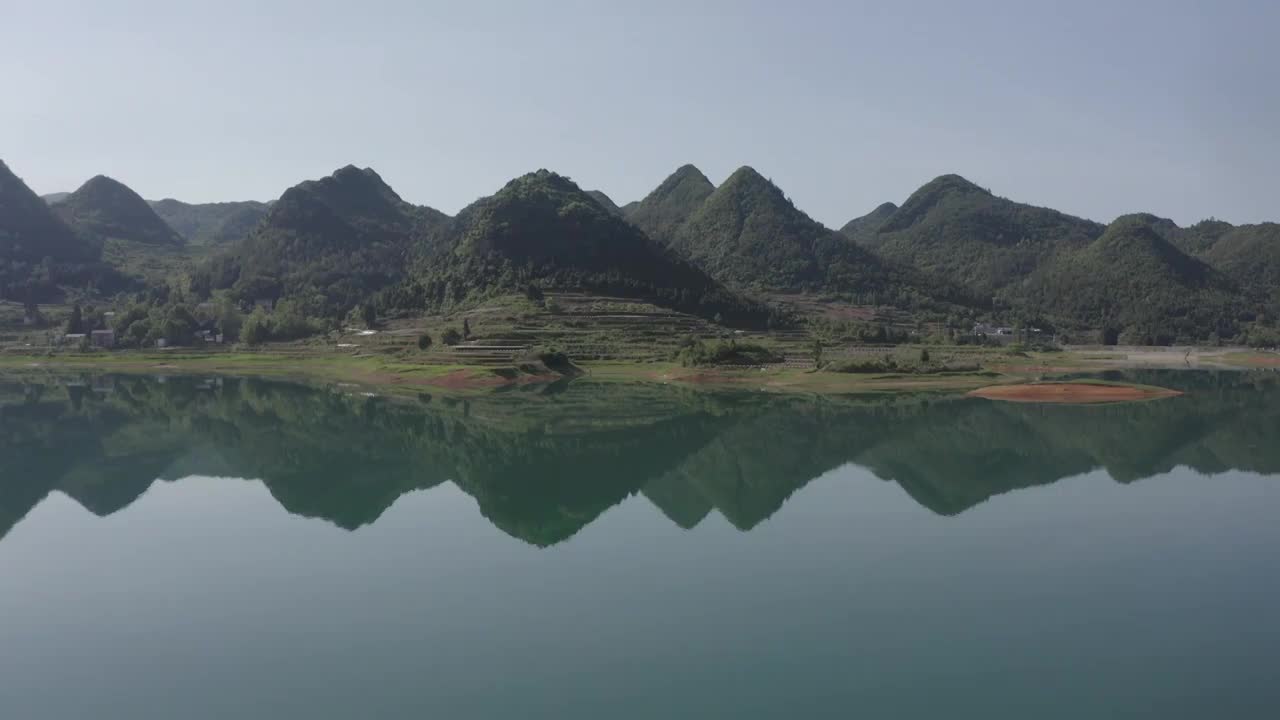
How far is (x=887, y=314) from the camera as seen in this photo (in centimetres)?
14300

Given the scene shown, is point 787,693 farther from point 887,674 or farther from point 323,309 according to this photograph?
point 323,309

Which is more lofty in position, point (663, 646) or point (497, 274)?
point (497, 274)

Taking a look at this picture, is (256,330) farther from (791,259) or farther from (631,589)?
(631,589)

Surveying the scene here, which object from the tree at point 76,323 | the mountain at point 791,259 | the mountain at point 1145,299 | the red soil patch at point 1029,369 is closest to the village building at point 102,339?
the tree at point 76,323

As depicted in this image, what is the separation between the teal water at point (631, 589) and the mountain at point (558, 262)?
76.2 metres

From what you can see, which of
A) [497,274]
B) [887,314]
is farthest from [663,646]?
[887,314]

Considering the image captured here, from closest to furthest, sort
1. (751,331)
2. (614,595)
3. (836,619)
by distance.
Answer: (836,619), (614,595), (751,331)

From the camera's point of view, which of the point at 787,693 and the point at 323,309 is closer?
the point at 787,693

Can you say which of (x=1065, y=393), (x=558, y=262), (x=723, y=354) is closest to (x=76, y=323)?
(x=558, y=262)

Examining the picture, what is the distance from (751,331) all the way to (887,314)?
141 ft

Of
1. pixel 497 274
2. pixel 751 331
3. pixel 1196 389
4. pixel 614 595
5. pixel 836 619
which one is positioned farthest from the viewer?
pixel 497 274

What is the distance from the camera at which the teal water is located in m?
14.1

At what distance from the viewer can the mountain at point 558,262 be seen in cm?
11719

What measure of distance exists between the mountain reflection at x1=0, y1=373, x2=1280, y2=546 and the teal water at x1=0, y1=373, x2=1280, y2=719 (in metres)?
0.29
